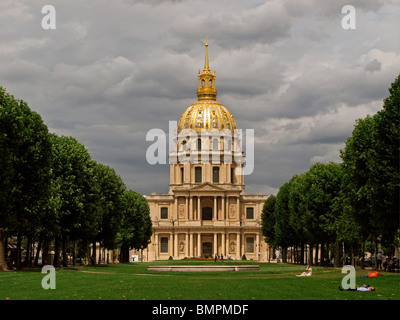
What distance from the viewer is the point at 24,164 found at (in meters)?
50.9

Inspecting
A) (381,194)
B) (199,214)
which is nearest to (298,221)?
(381,194)

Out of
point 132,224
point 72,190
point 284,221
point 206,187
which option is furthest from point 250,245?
point 72,190

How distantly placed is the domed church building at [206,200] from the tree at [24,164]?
119203 millimetres

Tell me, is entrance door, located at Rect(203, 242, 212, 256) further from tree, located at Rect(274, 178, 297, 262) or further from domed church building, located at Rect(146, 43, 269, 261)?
tree, located at Rect(274, 178, 297, 262)

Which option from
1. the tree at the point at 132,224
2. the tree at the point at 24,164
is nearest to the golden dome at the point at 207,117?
the tree at the point at 132,224

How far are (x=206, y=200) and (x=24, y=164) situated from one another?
132 meters

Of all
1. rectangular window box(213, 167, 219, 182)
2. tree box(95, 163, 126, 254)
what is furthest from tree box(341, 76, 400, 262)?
rectangular window box(213, 167, 219, 182)

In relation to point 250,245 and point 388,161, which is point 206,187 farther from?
point 388,161

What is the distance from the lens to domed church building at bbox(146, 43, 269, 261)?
174375 mm

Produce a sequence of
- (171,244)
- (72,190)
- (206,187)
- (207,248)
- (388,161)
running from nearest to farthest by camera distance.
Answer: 1. (388,161)
2. (72,190)
3. (171,244)
4. (207,248)
5. (206,187)

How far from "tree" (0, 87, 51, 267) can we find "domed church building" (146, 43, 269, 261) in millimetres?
119203

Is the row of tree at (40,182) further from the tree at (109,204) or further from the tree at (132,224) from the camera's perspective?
the tree at (132,224)

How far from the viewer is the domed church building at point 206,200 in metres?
174
